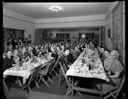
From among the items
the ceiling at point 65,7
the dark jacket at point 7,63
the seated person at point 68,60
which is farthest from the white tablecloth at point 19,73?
the ceiling at point 65,7

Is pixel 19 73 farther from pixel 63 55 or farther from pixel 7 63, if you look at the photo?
pixel 63 55

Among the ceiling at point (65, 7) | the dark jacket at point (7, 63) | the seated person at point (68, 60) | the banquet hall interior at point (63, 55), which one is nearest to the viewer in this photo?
the banquet hall interior at point (63, 55)

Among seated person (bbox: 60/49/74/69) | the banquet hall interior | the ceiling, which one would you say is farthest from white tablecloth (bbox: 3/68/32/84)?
the ceiling

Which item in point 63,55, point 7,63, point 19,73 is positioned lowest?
point 19,73

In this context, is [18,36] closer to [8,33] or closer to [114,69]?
[8,33]

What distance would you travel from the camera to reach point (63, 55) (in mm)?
4152

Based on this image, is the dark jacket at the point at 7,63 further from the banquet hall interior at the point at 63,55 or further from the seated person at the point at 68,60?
the seated person at the point at 68,60

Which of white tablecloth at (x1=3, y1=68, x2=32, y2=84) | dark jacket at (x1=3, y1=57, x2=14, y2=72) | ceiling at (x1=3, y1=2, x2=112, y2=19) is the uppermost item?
ceiling at (x1=3, y1=2, x2=112, y2=19)

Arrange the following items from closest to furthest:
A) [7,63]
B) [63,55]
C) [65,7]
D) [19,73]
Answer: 1. [19,73]
2. [7,63]
3. [63,55]
4. [65,7]

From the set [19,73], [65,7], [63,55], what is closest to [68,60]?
[63,55]

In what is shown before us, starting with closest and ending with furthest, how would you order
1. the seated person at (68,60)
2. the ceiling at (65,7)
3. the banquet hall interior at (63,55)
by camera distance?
Result: the banquet hall interior at (63,55)
the seated person at (68,60)
the ceiling at (65,7)

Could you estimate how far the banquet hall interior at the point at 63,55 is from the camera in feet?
8.23

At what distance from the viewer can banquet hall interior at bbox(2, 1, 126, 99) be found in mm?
2508

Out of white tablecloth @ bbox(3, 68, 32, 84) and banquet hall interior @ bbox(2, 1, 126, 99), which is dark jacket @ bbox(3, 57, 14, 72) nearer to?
banquet hall interior @ bbox(2, 1, 126, 99)
